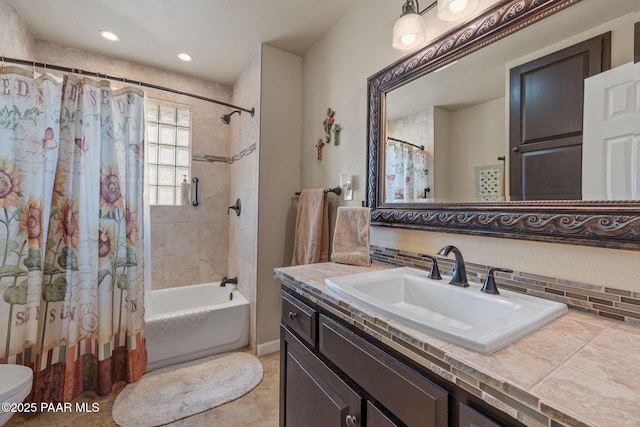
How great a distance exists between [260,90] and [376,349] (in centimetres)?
201

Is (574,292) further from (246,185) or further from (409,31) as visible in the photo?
(246,185)

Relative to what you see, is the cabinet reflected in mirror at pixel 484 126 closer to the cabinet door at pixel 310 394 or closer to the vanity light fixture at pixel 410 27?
the vanity light fixture at pixel 410 27

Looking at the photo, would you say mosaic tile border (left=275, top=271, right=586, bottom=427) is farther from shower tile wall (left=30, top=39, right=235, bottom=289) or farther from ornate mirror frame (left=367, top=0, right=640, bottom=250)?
shower tile wall (left=30, top=39, right=235, bottom=289)

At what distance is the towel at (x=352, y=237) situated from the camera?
143cm

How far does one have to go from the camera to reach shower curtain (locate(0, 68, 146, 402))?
4.92ft

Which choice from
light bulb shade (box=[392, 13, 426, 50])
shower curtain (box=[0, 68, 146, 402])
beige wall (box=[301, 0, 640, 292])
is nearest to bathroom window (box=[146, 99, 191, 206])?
→ shower curtain (box=[0, 68, 146, 402])

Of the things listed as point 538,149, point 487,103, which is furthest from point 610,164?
point 487,103

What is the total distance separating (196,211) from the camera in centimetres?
273

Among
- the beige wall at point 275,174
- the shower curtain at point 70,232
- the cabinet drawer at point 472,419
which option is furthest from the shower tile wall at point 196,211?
the cabinet drawer at point 472,419

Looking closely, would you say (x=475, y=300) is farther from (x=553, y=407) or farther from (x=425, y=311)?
(x=553, y=407)

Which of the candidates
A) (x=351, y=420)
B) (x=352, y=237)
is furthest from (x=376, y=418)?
(x=352, y=237)

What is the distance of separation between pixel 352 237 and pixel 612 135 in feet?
3.42

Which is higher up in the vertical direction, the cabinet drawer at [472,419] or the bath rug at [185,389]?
the cabinet drawer at [472,419]

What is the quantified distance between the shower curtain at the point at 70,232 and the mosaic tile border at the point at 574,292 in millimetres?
2002
